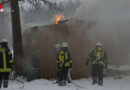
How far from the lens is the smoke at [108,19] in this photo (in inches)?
406

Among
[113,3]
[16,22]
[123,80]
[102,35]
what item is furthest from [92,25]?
[16,22]

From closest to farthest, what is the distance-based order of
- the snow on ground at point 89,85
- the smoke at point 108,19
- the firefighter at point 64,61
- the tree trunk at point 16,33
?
the snow on ground at point 89,85, the firefighter at point 64,61, the smoke at point 108,19, the tree trunk at point 16,33

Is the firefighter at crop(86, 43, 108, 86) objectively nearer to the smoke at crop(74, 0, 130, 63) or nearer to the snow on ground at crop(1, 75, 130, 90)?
the snow on ground at crop(1, 75, 130, 90)

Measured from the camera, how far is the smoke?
10309 millimetres

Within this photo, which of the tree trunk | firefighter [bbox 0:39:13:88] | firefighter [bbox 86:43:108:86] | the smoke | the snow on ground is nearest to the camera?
firefighter [bbox 0:39:13:88]

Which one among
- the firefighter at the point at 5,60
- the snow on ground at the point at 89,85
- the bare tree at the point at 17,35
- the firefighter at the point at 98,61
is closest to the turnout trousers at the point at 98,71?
the firefighter at the point at 98,61

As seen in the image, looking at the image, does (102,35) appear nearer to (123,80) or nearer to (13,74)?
(123,80)

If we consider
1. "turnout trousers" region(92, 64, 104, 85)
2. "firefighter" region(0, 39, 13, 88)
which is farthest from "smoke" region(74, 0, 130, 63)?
"firefighter" region(0, 39, 13, 88)

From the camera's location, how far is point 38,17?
44.2 metres

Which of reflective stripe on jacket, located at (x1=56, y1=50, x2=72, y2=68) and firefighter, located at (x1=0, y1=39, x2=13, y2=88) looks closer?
firefighter, located at (x1=0, y1=39, x2=13, y2=88)

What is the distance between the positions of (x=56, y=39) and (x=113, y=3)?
3.28 meters

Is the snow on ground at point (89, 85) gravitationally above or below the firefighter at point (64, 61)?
below

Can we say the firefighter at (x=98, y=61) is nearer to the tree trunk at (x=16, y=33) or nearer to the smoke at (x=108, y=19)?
the smoke at (x=108, y=19)

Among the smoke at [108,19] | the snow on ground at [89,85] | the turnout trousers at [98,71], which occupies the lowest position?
the snow on ground at [89,85]
